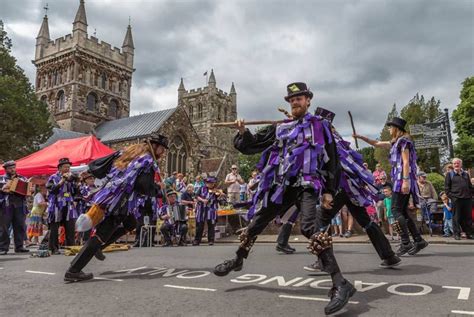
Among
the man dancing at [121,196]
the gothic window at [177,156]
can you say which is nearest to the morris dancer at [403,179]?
the man dancing at [121,196]

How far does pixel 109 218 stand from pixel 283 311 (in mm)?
2880

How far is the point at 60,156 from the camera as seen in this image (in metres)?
15.5

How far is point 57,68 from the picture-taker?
5928cm

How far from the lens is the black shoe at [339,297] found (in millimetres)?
3113

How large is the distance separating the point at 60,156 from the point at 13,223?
6.16m

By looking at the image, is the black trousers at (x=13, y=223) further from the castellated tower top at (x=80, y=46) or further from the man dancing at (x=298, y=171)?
the castellated tower top at (x=80, y=46)

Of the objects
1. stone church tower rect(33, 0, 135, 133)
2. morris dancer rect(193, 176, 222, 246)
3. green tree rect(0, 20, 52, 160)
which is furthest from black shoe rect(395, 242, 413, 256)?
stone church tower rect(33, 0, 135, 133)

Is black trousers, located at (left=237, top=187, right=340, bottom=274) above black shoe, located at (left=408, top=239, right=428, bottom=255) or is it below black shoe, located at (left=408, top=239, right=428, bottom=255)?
above

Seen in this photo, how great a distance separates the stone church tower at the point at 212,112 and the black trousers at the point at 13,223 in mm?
74496

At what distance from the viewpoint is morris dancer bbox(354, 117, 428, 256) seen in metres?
6.25

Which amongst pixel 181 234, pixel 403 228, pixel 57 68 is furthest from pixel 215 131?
pixel 403 228

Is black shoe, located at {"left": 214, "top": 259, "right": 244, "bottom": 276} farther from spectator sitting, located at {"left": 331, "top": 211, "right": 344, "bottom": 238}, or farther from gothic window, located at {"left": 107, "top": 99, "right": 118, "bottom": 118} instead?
gothic window, located at {"left": 107, "top": 99, "right": 118, "bottom": 118}

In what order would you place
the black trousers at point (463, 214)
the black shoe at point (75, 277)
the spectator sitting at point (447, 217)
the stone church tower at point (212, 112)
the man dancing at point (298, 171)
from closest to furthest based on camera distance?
the man dancing at point (298, 171), the black shoe at point (75, 277), the black trousers at point (463, 214), the spectator sitting at point (447, 217), the stone church tower at point (212, 112)

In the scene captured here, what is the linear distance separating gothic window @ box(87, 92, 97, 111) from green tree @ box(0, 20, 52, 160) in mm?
25461
